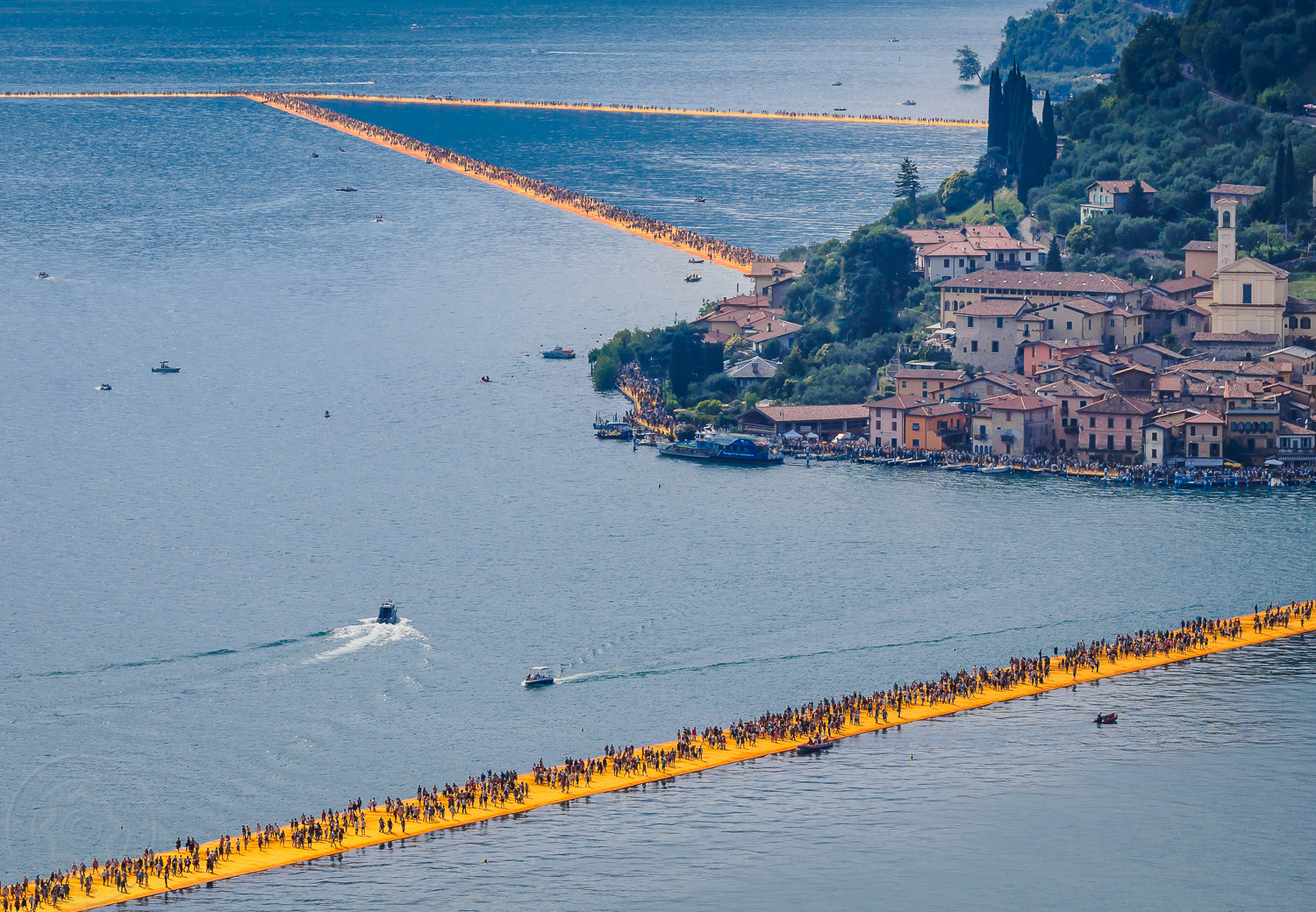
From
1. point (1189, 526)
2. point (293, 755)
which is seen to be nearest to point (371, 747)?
point (293, 755)

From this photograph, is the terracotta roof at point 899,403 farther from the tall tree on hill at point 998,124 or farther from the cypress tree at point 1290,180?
the tall tree on hill at point 998,124

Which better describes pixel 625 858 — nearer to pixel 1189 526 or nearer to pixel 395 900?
pixel 395 900

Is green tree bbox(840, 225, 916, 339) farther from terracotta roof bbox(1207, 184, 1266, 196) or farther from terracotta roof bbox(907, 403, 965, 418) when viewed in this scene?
terracotta roof bbox(1207, 184, 1266, 196)

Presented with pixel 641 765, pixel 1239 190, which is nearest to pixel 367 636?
pixel 641 765

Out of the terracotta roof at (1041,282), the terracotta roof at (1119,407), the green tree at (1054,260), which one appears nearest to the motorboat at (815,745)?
the terracotta roof at (1119,407)

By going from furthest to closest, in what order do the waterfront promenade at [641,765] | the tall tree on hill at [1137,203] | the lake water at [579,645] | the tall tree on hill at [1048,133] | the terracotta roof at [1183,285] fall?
the tall tree on hill at [1048,133]
the tall tree on hill at [1137,203]
the terracotta roof at [1183,285]
the lake water at [579,645]
the waterfront promenade at [641,765]

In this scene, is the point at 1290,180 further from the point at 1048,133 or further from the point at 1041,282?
the point at 1048,133
